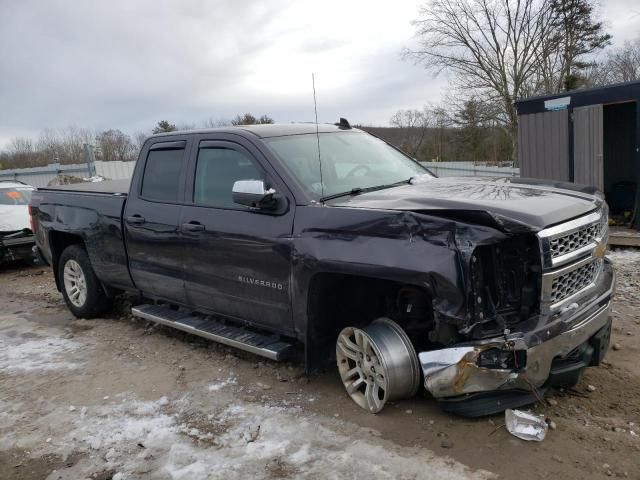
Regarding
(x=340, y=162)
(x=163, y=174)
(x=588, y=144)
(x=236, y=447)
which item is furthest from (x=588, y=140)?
(x=236, y=447)

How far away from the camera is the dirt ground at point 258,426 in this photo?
3023mm

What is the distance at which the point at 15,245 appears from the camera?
9758mm

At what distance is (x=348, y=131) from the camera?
16.4 ft

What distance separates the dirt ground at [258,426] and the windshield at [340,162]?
4.88ft

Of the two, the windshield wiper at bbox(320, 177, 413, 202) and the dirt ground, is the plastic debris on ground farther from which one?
the windshield wiper at bbox(320, 177, 413, 202)

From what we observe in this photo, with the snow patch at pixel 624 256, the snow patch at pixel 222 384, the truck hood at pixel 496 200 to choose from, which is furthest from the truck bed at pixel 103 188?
the snow patch at pixel 624 256

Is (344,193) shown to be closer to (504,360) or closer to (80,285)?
(504,360)

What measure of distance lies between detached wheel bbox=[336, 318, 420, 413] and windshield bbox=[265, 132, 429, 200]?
1.00 metres

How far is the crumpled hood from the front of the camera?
9797 mm

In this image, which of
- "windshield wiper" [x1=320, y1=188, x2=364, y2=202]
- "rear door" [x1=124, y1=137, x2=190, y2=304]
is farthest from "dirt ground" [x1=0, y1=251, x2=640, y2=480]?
"windshield wiper" [x1=320, y1=188, x2=364, y2=202]

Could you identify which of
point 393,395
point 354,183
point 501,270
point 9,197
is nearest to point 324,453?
point 393,395

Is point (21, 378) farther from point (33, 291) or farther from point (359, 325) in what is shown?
point (33, 291)

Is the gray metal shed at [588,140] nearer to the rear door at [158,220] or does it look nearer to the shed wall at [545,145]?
the shed wall at [545,145]

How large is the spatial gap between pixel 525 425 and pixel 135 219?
12.1 feet
